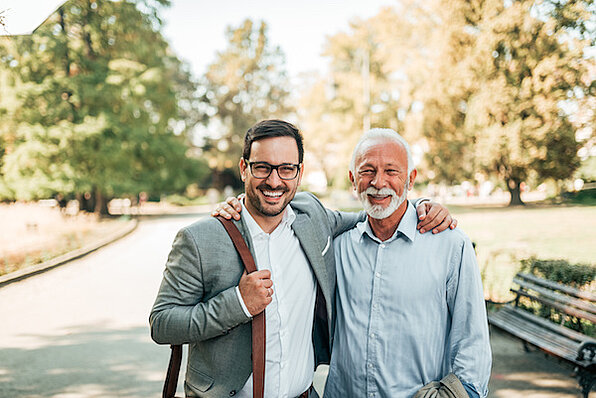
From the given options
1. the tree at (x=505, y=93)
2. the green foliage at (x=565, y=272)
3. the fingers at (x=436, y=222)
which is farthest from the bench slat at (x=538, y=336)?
the tree at (x=505, y=93)

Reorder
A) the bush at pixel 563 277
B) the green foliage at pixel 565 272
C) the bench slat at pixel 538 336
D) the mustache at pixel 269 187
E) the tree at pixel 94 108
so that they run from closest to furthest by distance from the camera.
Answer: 1. the mustache at pixel 269 187
2. the bench slat at pixel 538 336
3. the bush at pixel 563 277
4. the green foliage at pixel 565 272
5. the tree at pixel 94 108

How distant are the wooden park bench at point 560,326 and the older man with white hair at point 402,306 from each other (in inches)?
94.5

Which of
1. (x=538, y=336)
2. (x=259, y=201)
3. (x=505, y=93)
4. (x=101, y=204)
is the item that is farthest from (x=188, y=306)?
(x=101, y=204)

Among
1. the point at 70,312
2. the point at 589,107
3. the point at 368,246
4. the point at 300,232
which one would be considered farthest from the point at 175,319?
the point at 589,107

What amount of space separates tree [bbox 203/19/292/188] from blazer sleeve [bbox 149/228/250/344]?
36972mm

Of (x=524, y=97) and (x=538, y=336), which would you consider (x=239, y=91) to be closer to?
(x=524, y=97)

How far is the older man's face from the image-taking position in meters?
2.26

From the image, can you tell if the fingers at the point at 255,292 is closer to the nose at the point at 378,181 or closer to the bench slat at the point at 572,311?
the nose at the point at 378,181

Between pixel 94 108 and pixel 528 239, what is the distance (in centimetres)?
1794

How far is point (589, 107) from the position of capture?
910cm

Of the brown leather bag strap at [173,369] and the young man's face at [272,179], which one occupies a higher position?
the young man's face at [272,179]

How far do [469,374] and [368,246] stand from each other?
2.46 feet

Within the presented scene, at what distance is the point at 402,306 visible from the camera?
85.4 inches

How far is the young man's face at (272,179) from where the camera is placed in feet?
7.03
